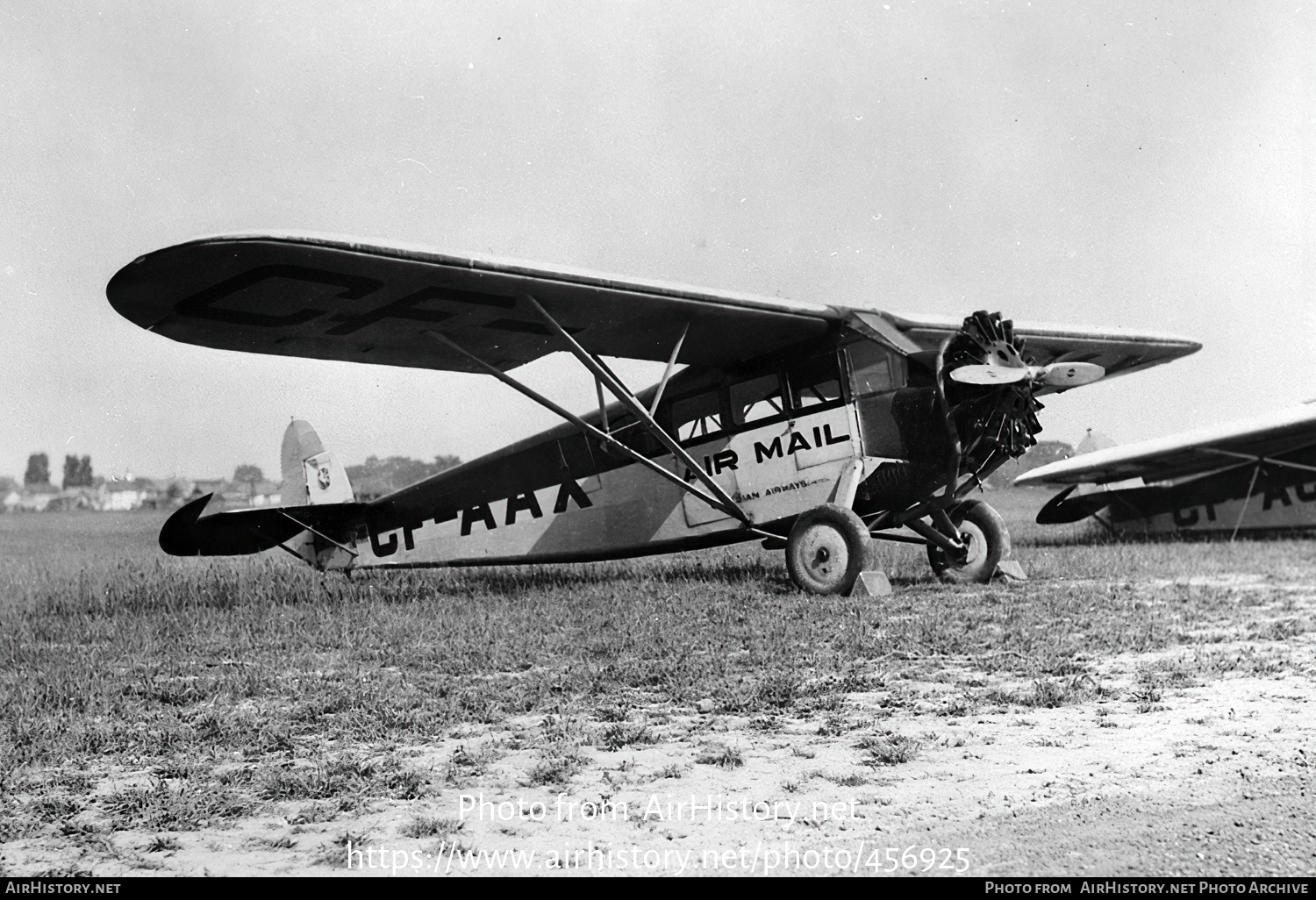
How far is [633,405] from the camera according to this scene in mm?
8398

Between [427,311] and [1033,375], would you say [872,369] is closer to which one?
[1033,375]

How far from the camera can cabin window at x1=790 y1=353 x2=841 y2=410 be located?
8.81 metres

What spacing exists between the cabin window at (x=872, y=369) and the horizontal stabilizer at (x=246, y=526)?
5.68 metres

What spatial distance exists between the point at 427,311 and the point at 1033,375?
5096mm

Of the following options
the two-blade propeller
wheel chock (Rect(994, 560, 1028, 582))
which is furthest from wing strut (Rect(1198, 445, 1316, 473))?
the two-blade propeller

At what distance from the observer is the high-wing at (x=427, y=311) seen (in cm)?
631

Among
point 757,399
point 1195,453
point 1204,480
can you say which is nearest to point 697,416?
point 757,399

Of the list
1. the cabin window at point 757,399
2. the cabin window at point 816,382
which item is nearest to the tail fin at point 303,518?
the cabin window at point 757,399

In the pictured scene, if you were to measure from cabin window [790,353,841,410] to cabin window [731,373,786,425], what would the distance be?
177mm

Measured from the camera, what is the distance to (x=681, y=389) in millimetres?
9695

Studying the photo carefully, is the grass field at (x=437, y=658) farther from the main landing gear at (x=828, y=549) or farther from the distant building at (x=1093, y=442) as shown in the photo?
the distant building at (x=1093, y=442)

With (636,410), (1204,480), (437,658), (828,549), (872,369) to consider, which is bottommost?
(437,658)

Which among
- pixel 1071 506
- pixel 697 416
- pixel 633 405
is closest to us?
pixel 633 405
